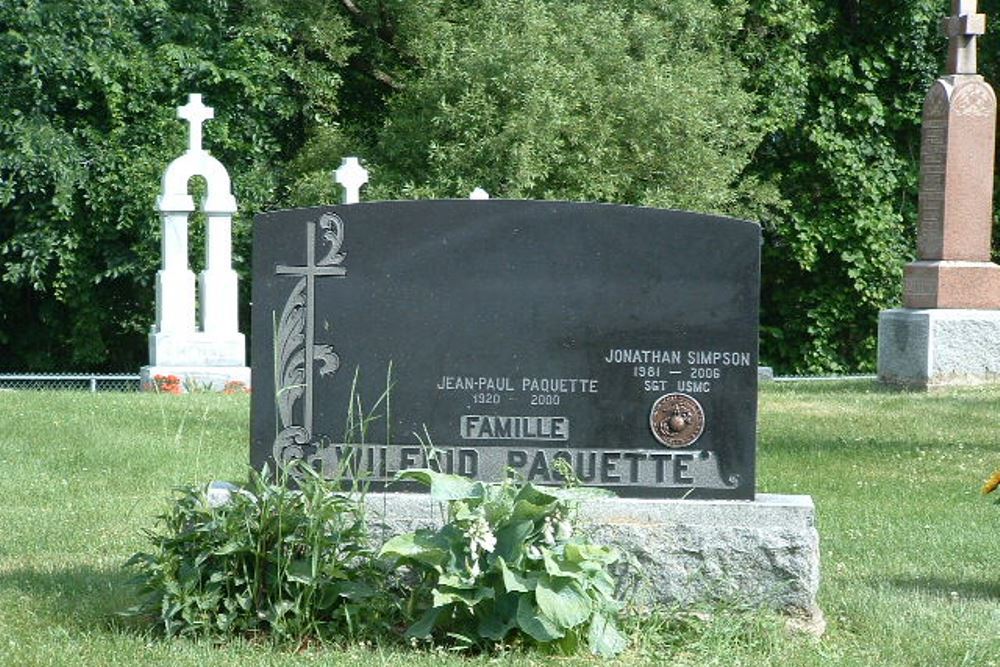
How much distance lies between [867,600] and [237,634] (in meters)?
2.53

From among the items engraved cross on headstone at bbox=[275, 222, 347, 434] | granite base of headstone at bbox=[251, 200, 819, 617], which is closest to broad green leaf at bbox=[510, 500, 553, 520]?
granite base of headstone at bbox=[251, 200, 819, 617]

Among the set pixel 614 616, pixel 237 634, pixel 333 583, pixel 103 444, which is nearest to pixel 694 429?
pixel 614 616

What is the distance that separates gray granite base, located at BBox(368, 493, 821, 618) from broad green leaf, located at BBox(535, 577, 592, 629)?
1.42ft

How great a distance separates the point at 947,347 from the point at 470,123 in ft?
35.9

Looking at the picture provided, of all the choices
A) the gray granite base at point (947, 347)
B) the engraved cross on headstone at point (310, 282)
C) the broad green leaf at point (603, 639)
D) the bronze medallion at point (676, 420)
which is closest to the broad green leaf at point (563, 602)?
the broad green leaf at point (603, 639)

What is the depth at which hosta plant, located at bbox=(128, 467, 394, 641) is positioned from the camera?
5.48m

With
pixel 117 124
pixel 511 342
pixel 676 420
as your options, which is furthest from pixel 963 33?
pixel 117 124

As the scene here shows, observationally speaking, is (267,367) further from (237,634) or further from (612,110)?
(612,110)

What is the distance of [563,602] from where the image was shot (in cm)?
530

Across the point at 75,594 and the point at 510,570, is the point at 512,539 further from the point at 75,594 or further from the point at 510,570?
the point at 75,594

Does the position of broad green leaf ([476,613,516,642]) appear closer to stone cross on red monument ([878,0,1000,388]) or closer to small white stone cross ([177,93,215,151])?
stone cross on red monument ([878,0,1000,388])

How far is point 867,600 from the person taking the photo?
21.2 ft

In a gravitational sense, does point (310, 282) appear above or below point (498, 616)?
above

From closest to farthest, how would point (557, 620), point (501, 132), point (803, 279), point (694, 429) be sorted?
point (557, 620) < point (694, 429) < point (501, 132) < point (803, 279)
